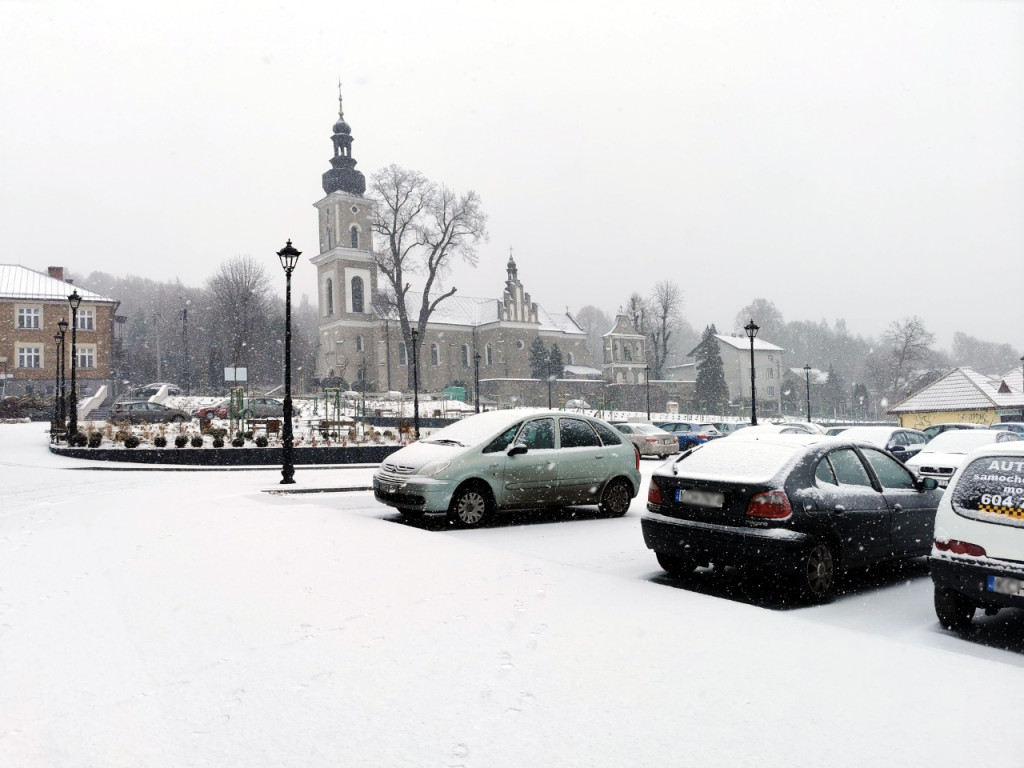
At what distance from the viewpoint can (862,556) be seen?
23.4 feet

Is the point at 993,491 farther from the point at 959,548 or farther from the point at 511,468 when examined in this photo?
the point at 511,468

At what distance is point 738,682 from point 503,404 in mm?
62884

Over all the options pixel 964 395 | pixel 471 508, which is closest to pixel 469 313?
pixel 964 395

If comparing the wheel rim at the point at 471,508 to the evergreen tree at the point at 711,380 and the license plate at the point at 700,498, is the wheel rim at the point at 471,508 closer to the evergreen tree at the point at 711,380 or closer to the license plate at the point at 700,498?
the license plate at the point at 700,498

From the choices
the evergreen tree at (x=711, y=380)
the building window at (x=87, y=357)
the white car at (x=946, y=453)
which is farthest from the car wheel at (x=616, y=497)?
the evergreen tree at (x=711, y=380)

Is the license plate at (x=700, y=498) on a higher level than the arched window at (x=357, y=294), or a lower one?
lower

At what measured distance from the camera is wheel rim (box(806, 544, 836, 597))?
664 centimetres

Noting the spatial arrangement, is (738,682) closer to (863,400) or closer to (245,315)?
(245,315)

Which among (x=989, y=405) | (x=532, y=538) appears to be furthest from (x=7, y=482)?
(x=989, y=405)

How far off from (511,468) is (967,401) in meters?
37.9

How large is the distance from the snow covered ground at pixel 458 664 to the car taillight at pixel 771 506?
79 cm

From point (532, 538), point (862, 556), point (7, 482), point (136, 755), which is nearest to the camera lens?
point (136, 755)

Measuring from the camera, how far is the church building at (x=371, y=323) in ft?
245

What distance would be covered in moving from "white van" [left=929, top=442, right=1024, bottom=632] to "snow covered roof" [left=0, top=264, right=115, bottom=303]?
6229 cm
